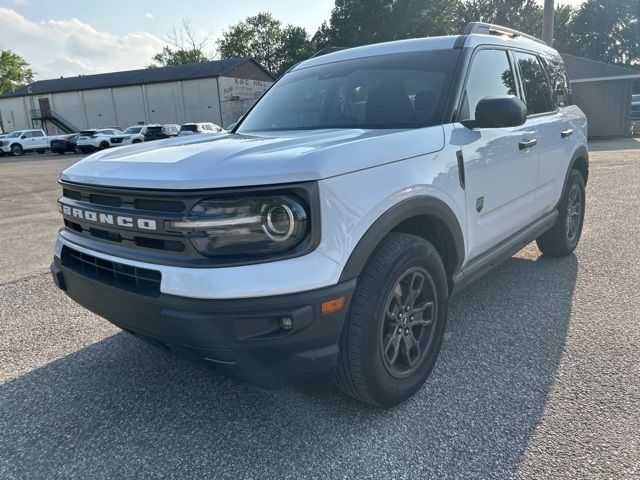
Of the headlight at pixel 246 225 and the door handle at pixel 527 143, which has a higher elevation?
the door handle at pixel 527 143

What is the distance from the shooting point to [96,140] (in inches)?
1226

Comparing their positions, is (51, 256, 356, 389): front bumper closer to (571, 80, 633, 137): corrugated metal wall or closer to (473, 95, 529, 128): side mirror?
(473, 95, 529, 128): side mirror

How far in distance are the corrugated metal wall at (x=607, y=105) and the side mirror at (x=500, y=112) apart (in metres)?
23.3

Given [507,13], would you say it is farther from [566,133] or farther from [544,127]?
[544,127]

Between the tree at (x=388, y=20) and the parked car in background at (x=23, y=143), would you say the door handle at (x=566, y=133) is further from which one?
the tree at (x=388, y=20)

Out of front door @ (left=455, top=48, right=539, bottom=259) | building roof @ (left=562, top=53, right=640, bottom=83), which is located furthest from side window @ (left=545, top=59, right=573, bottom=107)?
building roof @ (left=562, top=53, right=640, bottom=83)

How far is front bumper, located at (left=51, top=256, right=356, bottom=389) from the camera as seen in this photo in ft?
6.39

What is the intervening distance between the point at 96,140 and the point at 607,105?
2871 centimetres

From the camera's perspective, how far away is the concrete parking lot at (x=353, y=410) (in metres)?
2.23

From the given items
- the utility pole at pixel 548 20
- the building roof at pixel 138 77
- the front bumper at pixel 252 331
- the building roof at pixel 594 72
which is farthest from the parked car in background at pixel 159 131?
the front bumper at pixel 252 331

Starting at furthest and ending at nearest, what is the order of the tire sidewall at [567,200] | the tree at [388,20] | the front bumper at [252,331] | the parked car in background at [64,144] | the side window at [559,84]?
1. the tree at [388,20]
2. the parked car in background at [64,144]
3. the tire sidewall at [567,200]
4. the side window at [559,84]
5. the front bumper at [252,331]

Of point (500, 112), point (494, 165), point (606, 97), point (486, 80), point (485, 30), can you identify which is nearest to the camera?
point (500, 112)

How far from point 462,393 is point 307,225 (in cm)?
143

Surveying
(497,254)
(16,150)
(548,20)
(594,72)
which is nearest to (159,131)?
Answer: (16,150)
